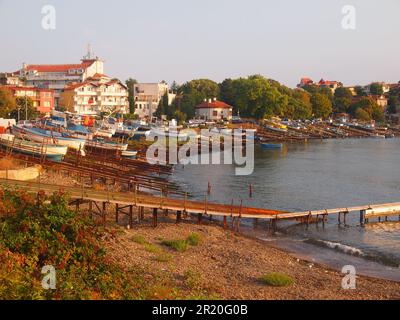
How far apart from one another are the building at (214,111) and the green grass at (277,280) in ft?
271

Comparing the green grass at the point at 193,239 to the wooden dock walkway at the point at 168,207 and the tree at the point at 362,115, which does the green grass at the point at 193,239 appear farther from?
the tree at the point at 362,115

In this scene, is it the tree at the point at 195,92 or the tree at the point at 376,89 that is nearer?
the tree at the point at 195,92

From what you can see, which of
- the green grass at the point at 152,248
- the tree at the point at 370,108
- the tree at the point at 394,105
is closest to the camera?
the green grass at the point at 152,248

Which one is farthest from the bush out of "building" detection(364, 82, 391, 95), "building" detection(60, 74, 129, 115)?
"building" detection(364, 82, 391, 95)

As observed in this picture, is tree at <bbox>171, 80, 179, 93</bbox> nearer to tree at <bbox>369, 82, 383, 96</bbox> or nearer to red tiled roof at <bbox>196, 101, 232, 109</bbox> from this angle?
red tiled roof at <bbox>196, 101, 232, 109</bbox>

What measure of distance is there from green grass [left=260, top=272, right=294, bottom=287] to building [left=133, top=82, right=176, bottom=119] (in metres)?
83.7

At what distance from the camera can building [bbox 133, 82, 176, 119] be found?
98.8 meters

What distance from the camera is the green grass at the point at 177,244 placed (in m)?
18.7

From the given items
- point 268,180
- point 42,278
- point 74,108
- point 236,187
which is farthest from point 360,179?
point 74,108

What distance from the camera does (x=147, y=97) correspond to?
100125 mm

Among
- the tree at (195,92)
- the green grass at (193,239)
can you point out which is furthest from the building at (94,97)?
the green grass at (193,239)

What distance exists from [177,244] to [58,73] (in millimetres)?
81841

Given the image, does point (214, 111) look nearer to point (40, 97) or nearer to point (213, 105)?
point (213, 105)
